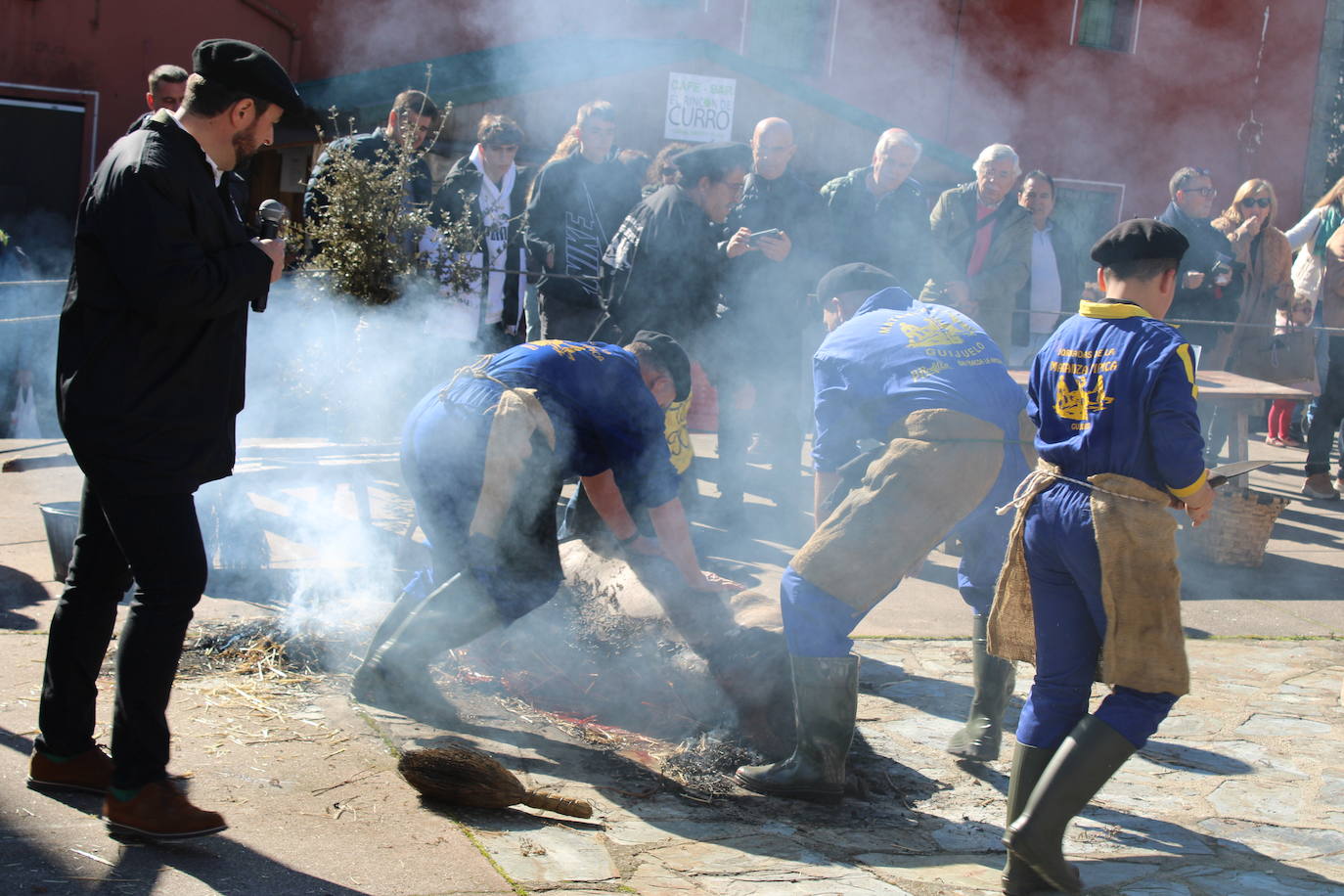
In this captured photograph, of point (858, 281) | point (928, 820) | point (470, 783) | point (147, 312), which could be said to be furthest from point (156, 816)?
point (858, 281)

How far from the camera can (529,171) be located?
6.94 meters

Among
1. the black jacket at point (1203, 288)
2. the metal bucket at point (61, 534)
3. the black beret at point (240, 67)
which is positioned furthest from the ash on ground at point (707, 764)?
the black jacket at point (1203, 288)

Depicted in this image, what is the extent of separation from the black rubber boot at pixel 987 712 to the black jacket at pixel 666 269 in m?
2.48

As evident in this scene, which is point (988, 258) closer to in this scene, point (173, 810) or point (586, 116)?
point (586, 116)

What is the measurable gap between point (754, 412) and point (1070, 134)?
9.97 meters

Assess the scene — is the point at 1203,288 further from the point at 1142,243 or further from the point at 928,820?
the point at 928,820

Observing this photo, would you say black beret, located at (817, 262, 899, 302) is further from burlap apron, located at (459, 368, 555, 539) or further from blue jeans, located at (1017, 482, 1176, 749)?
blue jeans, located at (1017, 482, 1176, 749)

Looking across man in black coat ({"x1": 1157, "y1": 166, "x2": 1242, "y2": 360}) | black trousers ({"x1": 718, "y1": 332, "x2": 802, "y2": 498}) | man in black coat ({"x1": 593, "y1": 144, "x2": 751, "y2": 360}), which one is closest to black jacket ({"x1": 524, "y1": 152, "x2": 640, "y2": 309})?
man in black coat ({"x1": 593, "y1": 144, "x2": 751, "y2": 360})

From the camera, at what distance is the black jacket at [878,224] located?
21.1 feet

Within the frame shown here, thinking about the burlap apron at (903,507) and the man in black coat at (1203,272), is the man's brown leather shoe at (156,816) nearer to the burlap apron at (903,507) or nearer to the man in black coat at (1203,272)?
the burlap apron at (903,507)

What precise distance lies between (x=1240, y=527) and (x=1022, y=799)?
3.85 m

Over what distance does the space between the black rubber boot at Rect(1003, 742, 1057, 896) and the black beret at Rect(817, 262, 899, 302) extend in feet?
5.06

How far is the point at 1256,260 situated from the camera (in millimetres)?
7996

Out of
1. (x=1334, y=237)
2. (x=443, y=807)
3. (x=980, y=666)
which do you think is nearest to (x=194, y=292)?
(x=443, y=807)
